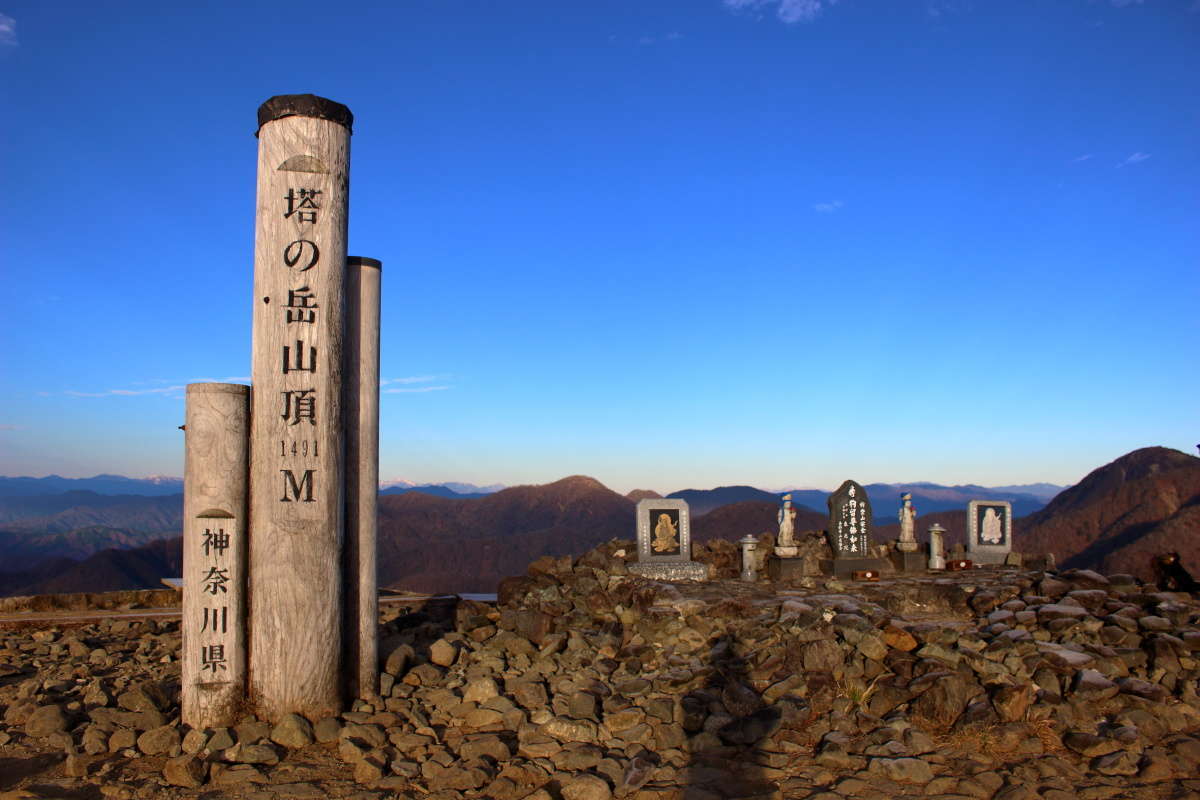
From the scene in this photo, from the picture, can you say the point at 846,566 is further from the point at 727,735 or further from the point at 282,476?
the point at 282,476

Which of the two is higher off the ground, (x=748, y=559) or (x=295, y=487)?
(x=295, y=487)

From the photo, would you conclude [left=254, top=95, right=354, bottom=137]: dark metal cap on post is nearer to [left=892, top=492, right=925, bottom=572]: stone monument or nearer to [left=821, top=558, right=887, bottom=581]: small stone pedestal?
[left=821, top=558, right=887, bottom=581]: small stone pedestal

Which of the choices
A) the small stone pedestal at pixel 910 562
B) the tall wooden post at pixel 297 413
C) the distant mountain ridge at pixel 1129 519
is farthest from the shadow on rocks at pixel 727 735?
the distant mountain ridge at pixel 1129 519

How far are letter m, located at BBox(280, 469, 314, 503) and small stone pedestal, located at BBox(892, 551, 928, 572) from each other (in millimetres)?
13045

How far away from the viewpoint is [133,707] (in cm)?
690

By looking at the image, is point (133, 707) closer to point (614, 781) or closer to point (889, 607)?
point (614, 781)

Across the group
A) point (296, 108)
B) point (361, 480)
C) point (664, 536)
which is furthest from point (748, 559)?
point (296, 108)

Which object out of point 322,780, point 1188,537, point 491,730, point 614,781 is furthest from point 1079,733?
point 1188,537

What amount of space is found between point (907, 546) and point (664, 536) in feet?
18.4

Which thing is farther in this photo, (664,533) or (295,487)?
(664,533)

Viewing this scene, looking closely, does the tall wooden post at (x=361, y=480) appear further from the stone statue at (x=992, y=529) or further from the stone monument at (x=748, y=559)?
the stone statue at (x=992, y=529)

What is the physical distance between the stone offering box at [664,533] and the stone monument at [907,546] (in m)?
4.63

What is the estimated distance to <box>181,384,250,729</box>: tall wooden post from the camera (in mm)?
6777

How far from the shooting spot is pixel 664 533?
14.8m
